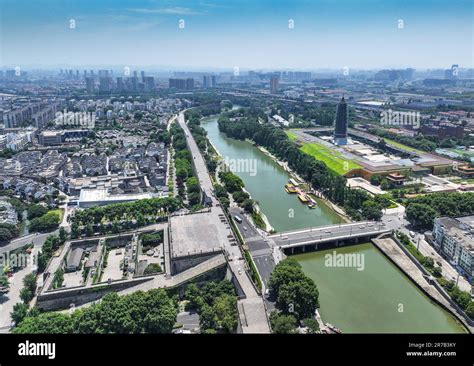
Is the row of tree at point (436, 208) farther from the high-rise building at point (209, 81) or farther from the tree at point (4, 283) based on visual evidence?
the high-rise building at point (209, 81)

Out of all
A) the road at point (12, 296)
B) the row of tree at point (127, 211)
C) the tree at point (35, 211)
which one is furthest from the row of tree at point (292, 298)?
the tree at point (35, 211)

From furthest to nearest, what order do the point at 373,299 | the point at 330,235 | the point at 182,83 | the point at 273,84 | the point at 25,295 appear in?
the point at 182,83, the point at 273,84, the point at 330,235, the point at 373,299, the point at 25,295

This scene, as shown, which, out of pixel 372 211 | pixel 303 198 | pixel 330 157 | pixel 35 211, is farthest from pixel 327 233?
pixel 35 211

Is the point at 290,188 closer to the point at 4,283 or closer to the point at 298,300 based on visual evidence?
the point at 298,300

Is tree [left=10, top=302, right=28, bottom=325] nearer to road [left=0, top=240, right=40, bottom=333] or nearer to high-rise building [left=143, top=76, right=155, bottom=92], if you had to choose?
road [left=0, top=240, right=40, bottom=333]

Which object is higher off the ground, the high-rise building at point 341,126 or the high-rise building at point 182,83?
the high-rise building at point 182,83

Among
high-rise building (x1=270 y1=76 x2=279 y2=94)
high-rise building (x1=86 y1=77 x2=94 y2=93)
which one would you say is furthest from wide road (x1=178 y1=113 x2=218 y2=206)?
high-rise building (x1=86 y1=77 x2=94 y2=93)

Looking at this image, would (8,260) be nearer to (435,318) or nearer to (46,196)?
(46,196)
